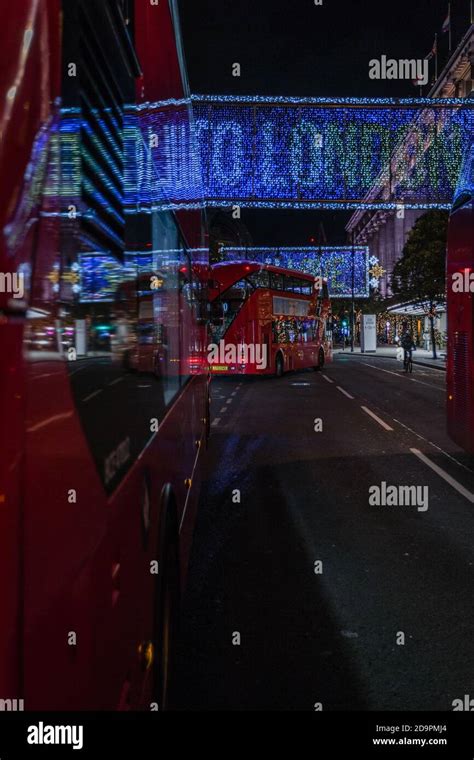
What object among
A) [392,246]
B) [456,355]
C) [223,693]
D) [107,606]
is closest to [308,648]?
[223,693]

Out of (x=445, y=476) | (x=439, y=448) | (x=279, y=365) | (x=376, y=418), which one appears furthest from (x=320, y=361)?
(x=445, y=476)

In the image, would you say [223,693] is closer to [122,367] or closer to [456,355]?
[122,367]

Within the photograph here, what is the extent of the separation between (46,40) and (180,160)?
119 inches

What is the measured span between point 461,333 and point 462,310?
28cm

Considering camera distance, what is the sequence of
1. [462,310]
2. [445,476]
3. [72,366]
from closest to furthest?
[72,366]
[462,310]
[445,476]

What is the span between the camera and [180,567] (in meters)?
4.04

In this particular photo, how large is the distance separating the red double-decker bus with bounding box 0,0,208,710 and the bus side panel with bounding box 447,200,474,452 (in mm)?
6015

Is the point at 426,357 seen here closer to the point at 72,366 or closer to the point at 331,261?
the point at 331,261

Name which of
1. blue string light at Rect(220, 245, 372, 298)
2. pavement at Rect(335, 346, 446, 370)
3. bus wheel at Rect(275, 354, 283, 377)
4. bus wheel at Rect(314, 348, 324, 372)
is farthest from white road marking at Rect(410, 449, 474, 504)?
blue string light at Rect(220, 245, 372, 298)

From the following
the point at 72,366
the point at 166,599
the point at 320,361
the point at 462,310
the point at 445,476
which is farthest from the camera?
the point at 320,361

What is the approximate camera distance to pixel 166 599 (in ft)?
10.7

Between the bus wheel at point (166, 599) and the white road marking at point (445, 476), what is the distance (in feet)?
16.4

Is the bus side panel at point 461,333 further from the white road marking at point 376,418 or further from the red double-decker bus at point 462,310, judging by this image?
the white road marking at point 376,418

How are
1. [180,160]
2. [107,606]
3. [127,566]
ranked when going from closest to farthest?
[107,606] < [127,566] < [180,160]
